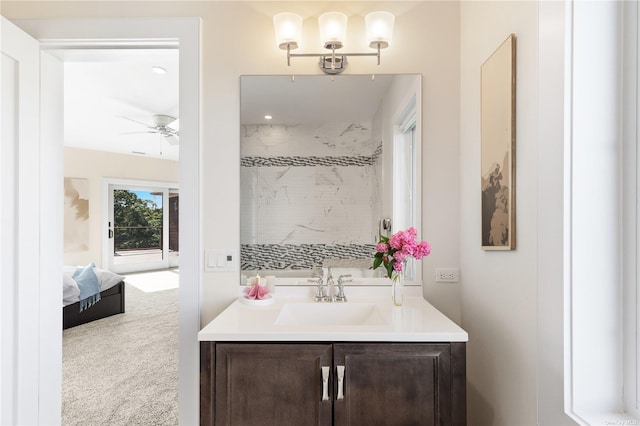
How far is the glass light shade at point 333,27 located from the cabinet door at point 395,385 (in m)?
1.41

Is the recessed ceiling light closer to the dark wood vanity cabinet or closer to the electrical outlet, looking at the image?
the dark wood vanity cabinet

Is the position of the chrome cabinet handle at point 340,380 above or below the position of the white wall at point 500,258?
below

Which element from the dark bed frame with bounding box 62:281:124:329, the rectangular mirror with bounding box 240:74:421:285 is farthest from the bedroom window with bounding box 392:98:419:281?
the dark bed frame with bounding box 62:281:124:329

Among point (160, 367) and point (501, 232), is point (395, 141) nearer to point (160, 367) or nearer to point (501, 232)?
point (501, 232)

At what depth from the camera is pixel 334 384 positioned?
49.5 inches

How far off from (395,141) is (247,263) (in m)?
1.03

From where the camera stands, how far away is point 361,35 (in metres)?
1.84

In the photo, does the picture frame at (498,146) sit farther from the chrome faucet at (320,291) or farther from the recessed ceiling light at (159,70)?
the recessed ceiling light at (159,70)

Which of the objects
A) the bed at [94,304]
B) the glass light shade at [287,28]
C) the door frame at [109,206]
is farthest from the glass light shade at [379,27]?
the door frame at [109,206]

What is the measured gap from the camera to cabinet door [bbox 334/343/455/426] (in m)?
1.25

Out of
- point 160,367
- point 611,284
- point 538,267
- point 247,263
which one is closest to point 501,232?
point 538,267

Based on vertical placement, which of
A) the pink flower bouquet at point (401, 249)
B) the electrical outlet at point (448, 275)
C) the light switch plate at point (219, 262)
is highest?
the pink flower bouquet at point (401, 249)

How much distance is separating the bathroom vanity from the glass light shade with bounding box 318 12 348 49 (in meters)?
1.36

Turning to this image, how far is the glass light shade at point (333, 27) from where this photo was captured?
1703mm
